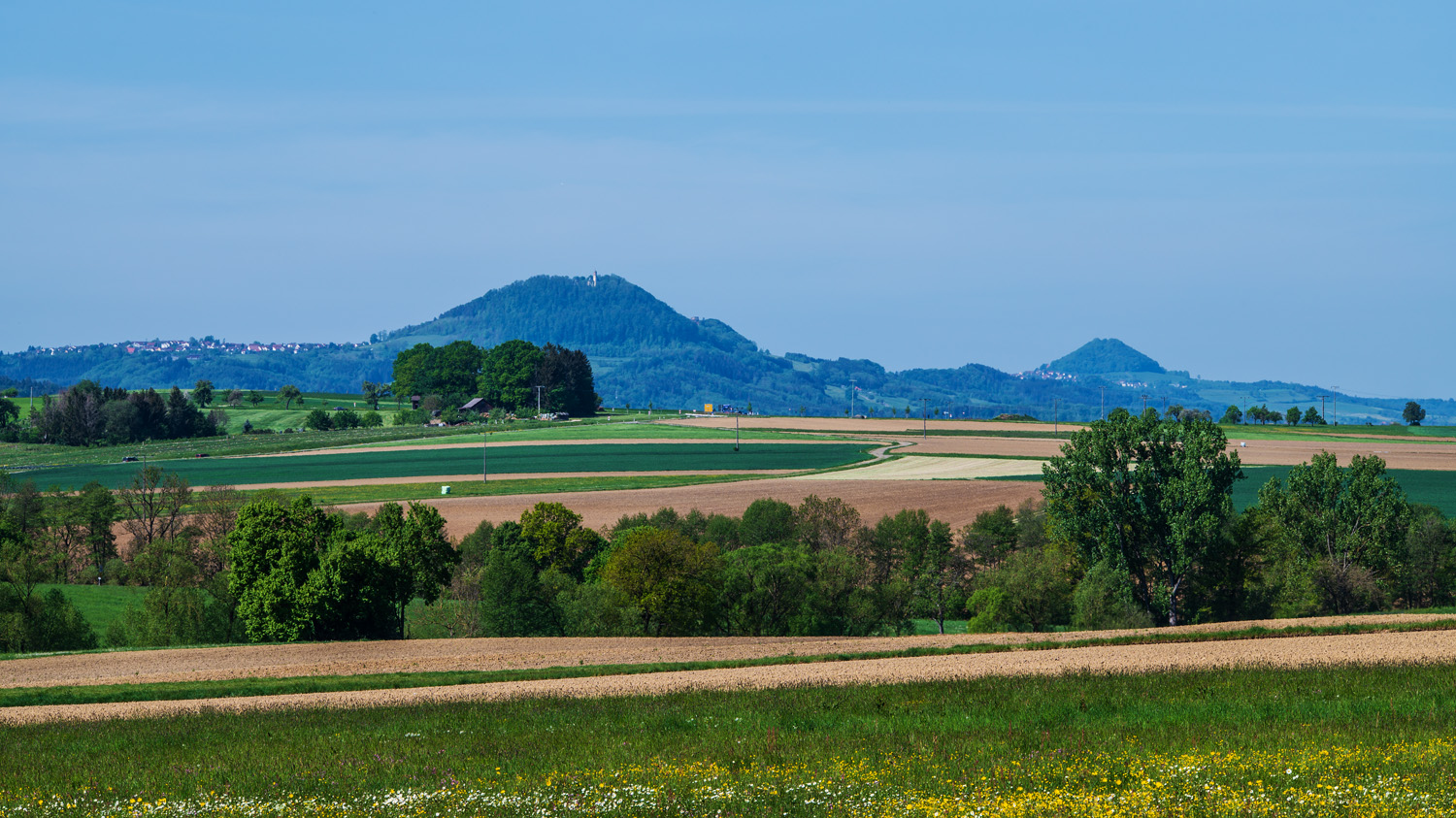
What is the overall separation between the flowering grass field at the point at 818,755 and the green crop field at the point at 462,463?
4229 inches

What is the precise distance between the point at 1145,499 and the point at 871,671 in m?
46.7

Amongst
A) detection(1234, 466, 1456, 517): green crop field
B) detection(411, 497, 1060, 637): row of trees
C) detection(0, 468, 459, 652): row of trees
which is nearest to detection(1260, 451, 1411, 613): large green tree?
detection(411, 497, 1060, 637): row of trees

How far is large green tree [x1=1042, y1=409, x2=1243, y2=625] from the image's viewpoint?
6862cm

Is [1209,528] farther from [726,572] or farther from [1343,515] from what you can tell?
[726,572]

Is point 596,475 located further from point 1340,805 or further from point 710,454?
point 1340,805

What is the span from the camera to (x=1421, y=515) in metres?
79.8

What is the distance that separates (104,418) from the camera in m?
183

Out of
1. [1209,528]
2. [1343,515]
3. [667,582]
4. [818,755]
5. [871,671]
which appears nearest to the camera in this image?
[818,755]

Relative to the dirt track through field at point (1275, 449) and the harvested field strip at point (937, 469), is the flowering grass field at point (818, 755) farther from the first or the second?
the dirt track through field at point (1275, 449)

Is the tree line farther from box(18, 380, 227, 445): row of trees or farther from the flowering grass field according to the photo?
box(18, 380, 227, 445): row of trees

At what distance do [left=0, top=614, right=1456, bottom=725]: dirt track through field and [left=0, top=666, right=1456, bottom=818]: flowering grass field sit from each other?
275cm

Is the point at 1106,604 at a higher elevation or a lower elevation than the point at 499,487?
lower

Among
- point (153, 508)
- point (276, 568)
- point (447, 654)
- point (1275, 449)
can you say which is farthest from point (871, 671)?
point (1275, 449)

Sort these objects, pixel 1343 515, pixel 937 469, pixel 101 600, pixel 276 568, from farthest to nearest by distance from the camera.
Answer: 1. pixel 937 469
2. pixel 1343 515
3. pixel 101 600
4. pixel 276 568
